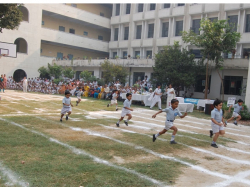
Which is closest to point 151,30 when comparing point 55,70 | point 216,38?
point 55,70

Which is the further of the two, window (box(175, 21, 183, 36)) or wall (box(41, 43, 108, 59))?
wall (box(41, 43, 108, 59))

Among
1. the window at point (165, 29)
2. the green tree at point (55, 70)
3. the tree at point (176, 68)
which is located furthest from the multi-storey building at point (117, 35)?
the green tree at point (55, 70)

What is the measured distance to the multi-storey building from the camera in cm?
2614

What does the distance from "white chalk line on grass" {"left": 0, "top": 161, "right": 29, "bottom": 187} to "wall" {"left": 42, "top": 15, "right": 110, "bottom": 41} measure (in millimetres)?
33708

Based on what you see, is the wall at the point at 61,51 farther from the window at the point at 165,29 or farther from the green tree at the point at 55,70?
the window at the point at 165,29

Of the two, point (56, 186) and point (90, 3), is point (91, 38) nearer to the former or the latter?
point (90, 3)

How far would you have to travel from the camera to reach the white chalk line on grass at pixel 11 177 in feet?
13.5

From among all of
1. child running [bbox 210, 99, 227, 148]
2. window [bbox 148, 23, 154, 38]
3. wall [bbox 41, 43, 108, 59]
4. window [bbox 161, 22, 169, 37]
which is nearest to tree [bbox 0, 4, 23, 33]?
child running [bbox 210, 99, 227, 148]

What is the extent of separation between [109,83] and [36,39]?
1328 centimetres

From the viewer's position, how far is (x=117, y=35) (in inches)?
1518

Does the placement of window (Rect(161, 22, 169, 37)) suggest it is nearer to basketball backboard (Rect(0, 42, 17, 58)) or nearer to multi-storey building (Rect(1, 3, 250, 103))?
multi-storey building (Rect(1, 3, 250, 103))

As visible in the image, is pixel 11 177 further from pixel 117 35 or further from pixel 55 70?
pixel 117 35

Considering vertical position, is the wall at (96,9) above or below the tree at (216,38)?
above

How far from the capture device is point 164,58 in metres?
22.7
